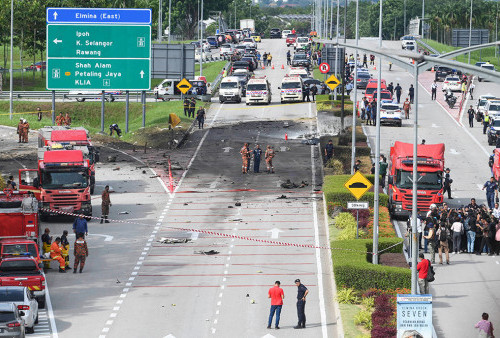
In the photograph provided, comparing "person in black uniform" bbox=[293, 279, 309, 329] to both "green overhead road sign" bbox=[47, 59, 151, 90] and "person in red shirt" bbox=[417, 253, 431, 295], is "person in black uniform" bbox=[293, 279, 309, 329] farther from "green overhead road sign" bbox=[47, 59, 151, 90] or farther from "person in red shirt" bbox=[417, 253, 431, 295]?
"green overhead road sign" bbox=[47, 59, 151, 90]

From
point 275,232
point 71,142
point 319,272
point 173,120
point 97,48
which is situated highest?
point 97,48

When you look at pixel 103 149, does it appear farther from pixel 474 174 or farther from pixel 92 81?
pixel 474 174

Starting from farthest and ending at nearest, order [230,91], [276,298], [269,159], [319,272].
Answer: [230,91] < [269,159] < [319,272] < [276,298]

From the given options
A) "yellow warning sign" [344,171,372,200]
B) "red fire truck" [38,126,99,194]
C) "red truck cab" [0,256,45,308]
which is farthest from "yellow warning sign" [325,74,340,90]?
"red truck cab" [0,256,45,308]

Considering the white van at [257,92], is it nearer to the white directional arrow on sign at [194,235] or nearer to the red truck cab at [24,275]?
Answer: the white directional arrow on sign at [194,235]

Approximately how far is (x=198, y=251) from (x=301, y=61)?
78.7m

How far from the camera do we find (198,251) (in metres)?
41.5

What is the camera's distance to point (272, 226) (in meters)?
45.9

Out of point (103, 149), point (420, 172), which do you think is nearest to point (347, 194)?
point (420, 172)

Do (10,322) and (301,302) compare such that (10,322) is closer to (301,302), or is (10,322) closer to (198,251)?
(301,302)

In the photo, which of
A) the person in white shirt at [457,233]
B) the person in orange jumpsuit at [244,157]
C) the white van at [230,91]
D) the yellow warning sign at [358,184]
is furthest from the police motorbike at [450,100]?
the yellow warning sign at [358,184]

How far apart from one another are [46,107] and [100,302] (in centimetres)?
5857

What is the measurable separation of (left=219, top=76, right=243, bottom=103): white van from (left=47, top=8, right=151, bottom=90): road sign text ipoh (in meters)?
21.1

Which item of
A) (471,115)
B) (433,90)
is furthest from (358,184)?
(433,90)
